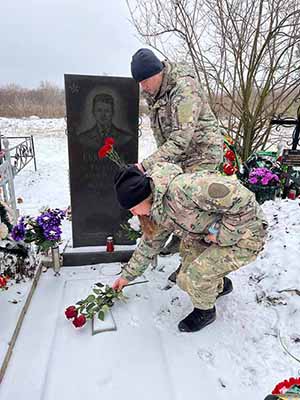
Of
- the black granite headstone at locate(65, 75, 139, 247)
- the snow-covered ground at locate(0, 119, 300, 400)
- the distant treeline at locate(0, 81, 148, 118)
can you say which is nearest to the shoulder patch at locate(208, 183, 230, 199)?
the snow-covered ground at locate(0, 119, 300, 400)

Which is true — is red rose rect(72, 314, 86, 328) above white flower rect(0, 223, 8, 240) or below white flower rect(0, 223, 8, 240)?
below

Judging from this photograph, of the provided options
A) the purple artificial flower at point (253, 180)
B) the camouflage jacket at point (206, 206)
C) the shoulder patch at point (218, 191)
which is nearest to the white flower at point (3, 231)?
the camouflage jacket at point (206, 206)

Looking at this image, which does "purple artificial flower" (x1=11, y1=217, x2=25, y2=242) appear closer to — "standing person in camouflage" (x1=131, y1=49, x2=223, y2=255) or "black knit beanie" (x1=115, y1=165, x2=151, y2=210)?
"standing person in camouflage" (x1=131, y1=49, x2=223, y2=255)

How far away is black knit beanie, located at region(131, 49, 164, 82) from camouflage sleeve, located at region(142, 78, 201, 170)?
0.19m

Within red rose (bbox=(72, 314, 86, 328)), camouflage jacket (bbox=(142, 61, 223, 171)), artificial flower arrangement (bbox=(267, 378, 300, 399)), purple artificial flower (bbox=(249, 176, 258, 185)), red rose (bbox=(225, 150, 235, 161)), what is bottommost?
red rose (bbox=(72, 314, 86, 328))

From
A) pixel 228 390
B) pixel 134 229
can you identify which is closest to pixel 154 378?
pixel 228 390

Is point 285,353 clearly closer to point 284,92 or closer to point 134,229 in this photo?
point 134,229

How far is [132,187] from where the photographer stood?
1508mm

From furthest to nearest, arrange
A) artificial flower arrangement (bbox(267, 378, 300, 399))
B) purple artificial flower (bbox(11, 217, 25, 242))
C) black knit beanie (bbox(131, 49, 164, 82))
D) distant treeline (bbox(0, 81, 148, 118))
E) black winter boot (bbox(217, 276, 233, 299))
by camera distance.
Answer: distant treeline (bbox(0, 81, 148, 118)) → purple artificial flower (bbox(11, 217, 25, 242)) → black winter boot (bbox(217, 276, 233, 299)) → black knit beanie (bbox(131, 49, 164, 82)) → artificial flower arrangement (bbox(267, 378, 300, 399))

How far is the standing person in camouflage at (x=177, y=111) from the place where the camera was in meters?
1.89

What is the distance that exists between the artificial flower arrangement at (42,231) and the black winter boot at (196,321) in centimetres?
123

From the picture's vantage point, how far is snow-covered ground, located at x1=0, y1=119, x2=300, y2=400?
5.27 feet

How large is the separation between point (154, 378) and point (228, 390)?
1.26ft

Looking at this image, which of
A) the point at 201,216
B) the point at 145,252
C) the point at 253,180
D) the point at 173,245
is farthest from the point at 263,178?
the point at 201,216
